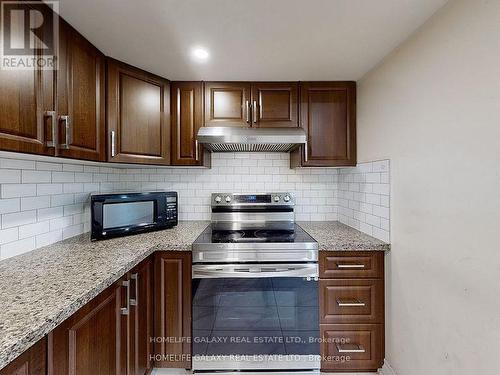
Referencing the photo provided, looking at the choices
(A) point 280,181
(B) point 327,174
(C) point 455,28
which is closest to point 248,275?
(A) point 280,181

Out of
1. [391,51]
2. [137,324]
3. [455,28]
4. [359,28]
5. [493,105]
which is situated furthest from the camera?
[391,51]

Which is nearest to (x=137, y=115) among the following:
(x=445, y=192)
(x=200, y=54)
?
(x=200, y=54)

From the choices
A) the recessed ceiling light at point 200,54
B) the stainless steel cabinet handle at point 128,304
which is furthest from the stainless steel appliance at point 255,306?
the recessed ceiling light at point 200,54

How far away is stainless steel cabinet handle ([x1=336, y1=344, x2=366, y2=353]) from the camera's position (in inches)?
68.1

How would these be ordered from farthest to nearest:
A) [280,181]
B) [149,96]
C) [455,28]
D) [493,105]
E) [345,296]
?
[280,181] → [149,96] → [345,296] → [455,28] → [493,105]

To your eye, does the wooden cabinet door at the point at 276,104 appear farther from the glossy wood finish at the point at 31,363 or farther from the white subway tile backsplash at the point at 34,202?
the glossy wood finish at the point at 31,363

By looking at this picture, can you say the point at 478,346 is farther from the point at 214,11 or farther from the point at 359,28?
the point at 214,11

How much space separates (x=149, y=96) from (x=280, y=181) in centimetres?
131

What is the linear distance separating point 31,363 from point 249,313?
119 cm

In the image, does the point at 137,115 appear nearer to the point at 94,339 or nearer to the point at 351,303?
the point at 94,339

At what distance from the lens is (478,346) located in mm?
1029

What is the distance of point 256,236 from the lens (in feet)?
6.60

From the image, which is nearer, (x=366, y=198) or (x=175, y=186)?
(x=366, y=198)

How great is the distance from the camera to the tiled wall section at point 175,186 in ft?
4.94
